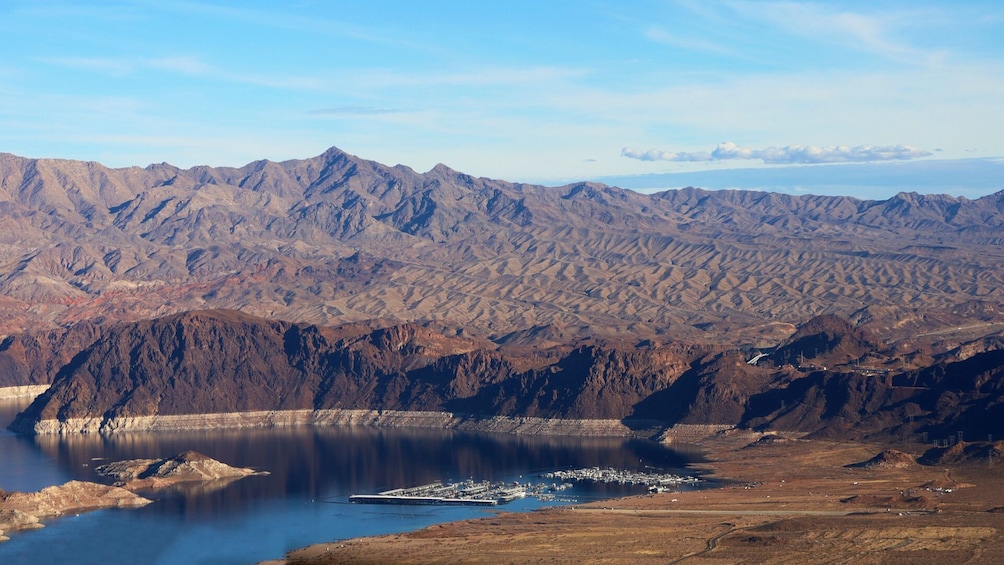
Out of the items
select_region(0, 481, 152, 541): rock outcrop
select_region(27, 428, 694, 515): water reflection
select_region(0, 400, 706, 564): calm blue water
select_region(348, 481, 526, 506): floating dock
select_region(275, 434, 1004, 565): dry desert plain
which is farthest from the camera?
select_region(27, 428, 694, 515): water reflection

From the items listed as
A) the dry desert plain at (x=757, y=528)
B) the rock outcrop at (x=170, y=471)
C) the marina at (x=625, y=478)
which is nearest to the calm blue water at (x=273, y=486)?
the rock outcrop at (x=170, y=471)

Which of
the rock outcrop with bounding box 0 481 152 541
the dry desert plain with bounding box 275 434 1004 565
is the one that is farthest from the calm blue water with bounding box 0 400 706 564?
the dry desert plain with bounding box 275 434 1004 565

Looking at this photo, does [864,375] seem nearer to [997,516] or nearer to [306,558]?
[997,516]

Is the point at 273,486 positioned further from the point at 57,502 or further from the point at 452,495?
the point at 57,502

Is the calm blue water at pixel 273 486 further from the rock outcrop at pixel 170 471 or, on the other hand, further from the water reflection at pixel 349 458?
the rock outcrop at pixel 170 471

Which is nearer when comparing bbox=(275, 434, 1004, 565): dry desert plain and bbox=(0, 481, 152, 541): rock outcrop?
bbox=(275, 434, 1004, 565): dry desert plain

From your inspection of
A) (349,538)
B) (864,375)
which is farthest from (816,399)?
(349,538)

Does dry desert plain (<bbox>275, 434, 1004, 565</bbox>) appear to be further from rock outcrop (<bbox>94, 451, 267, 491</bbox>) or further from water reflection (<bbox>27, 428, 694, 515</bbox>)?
rock outcrop (<bbox>94, 451, 267, 491</bbox>)
